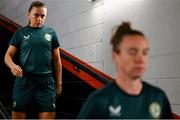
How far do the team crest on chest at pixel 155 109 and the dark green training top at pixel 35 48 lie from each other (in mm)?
1416

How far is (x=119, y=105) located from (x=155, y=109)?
0.17 metres

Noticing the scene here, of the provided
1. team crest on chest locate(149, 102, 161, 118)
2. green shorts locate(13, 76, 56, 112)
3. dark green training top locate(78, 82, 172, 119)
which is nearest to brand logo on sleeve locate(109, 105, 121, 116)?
dark green training top locate(78, 82, 172, 119)

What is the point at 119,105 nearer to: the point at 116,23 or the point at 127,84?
the point at 127,84

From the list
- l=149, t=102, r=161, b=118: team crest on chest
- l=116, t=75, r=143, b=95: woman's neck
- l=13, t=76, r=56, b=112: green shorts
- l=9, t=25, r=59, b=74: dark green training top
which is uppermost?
l=9, t=25, r=59, b=74: dark green training top

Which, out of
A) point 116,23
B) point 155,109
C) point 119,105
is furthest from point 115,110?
point 116,23

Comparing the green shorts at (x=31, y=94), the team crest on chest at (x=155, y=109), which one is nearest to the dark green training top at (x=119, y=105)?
the team crest on chest at (x=155, y=109)

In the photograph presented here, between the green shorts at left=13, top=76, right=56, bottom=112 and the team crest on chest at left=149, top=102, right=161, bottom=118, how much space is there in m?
1.40

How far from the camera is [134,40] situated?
1383 millimetres

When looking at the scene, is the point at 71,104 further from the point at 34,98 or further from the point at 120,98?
the point at 120,98

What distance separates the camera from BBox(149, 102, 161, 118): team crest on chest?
1.39 metres

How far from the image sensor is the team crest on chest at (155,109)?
4.57ft

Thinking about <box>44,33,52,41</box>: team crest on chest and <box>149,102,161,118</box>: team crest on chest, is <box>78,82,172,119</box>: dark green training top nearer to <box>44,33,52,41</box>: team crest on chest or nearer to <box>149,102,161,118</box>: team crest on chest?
<box>149,102,161,118</box>: team crest on chest

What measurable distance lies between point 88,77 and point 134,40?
2.42 m

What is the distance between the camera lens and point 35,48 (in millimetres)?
2631
